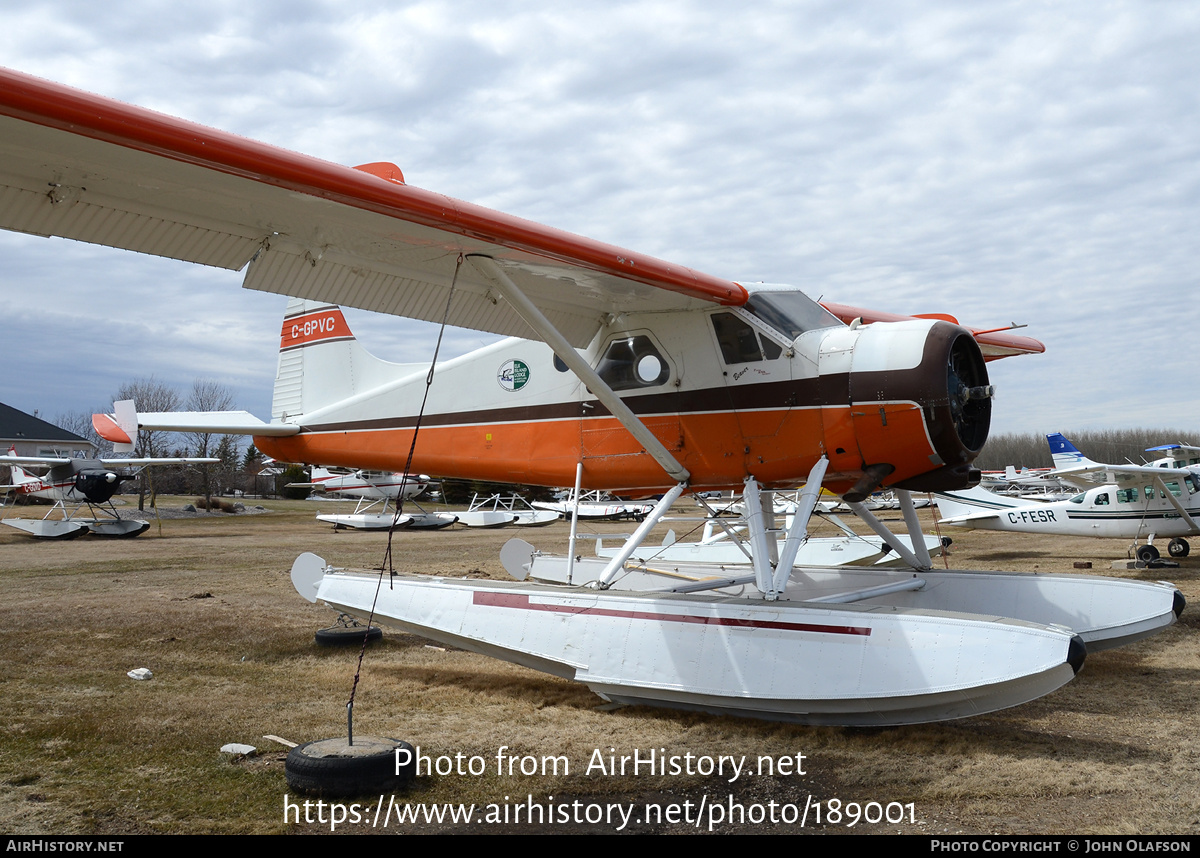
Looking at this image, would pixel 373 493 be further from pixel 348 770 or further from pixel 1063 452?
pixel 348 770

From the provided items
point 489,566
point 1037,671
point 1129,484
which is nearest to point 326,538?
point 489,566

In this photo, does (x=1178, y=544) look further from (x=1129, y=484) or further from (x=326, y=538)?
(x=326, y=538)

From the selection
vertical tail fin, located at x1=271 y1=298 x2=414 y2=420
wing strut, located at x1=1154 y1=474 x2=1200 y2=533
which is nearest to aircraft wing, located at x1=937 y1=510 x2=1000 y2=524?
wing strut, located at x1=1154 y1=474 x2=1200 y2=533

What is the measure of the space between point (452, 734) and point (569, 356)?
256 cm

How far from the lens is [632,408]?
6770 millimetres

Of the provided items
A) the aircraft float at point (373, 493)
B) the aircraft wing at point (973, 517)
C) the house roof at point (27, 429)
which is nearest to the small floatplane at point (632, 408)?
the aircraft wing at point (973, 517)

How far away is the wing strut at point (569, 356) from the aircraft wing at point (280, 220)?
5.8 inches

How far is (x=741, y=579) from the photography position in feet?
22.6

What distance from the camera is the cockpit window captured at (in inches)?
244

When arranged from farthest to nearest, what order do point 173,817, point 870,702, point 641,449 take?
point 641,449, point 870,702, point 173,817

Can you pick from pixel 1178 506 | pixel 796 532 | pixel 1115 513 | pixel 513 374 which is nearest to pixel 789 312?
pixel 796 532

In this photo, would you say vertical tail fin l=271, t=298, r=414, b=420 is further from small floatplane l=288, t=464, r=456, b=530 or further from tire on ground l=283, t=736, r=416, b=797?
small floatplane l=288, t=464, r=456, b=530

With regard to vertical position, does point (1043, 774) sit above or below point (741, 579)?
below
